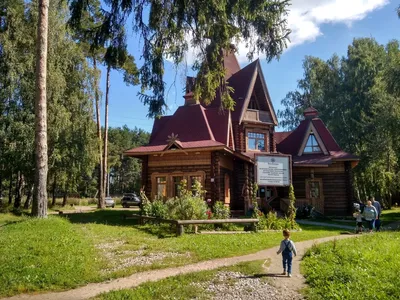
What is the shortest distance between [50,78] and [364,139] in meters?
31.6

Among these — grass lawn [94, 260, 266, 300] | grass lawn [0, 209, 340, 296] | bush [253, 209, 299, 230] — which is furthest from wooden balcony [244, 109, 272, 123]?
grass lawn [94, 260, 266, 300]

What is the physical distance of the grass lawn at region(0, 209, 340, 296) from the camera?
6977mm

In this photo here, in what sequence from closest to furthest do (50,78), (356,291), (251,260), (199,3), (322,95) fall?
(356,291) → (199,3) → (251,260) → (50,78) → (322,95)

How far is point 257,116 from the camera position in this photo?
24406 millimetres

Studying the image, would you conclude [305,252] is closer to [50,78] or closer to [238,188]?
[238,188]

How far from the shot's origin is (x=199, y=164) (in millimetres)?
20625

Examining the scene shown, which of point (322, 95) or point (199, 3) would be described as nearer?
point (199, 3)

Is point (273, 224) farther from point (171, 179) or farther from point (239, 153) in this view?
point (171, 179)

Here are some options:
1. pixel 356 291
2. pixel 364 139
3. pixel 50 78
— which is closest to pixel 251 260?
pixel 356 291

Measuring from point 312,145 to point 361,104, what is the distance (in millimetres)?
14668

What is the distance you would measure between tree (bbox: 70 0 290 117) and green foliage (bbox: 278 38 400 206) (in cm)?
2406

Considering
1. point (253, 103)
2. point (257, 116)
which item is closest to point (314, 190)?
point (257, 116)

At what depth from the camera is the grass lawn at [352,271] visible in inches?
243

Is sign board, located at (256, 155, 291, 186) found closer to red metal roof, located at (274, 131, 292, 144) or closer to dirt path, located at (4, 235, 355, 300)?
dirt path, located at (4, 235, 355, 300)
